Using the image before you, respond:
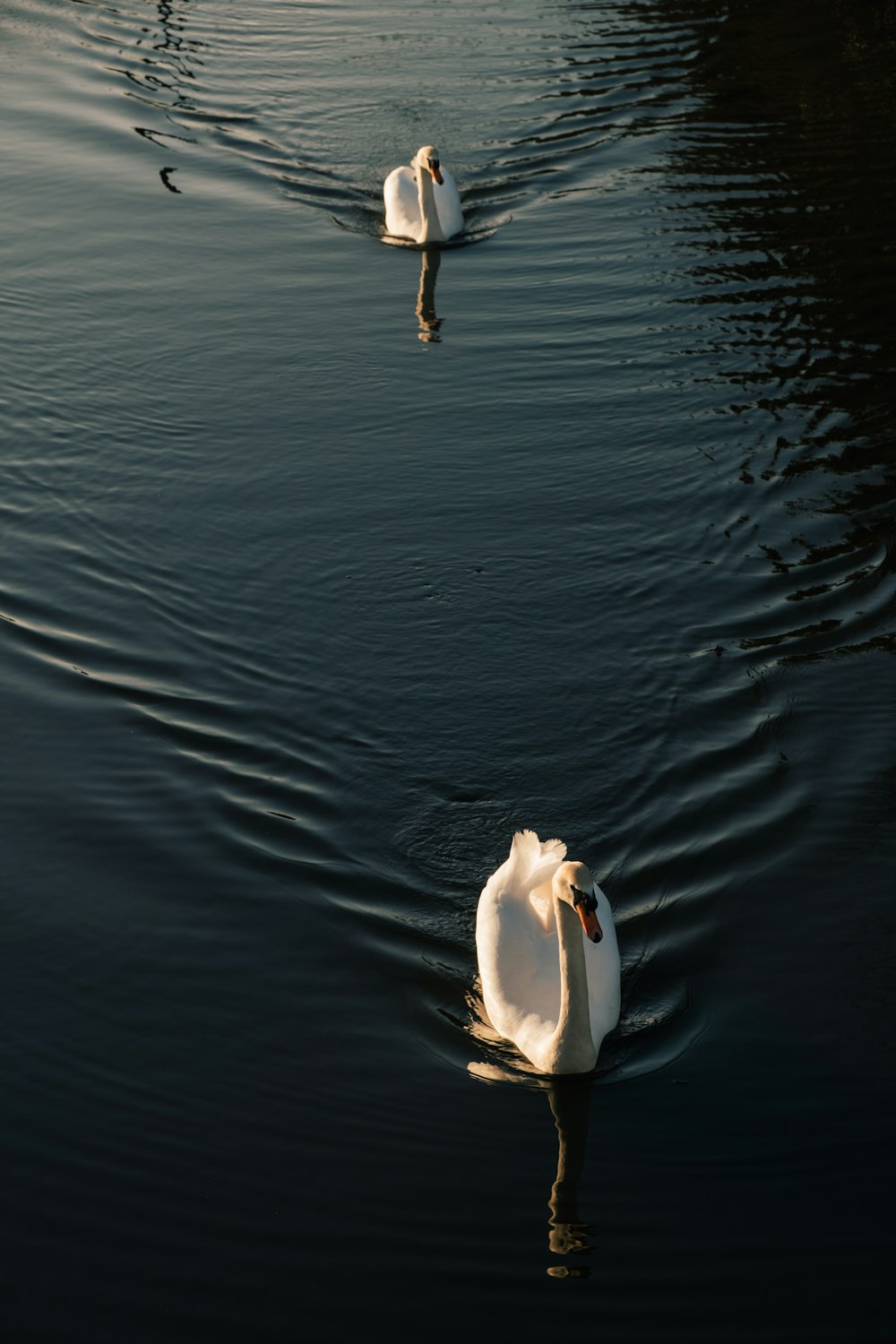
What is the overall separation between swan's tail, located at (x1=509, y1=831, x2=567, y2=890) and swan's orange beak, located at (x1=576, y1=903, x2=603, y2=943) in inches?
34.5

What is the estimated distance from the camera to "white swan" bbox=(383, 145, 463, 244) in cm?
2208

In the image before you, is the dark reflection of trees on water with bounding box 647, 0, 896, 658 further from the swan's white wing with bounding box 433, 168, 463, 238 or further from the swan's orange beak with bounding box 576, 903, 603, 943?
the swan's orange beak with bounding box 576, 903, 603, 943

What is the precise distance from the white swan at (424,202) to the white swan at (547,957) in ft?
43.7

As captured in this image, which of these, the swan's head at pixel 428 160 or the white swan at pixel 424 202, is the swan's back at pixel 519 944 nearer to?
the swan's head at pixel 428 160

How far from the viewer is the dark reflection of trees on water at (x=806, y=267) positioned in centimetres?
1555

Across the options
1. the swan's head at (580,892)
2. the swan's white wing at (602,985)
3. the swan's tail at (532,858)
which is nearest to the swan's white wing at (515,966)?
the swan's tail at (532,858)

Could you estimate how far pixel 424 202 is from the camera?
22.2m

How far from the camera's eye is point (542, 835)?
1207cm

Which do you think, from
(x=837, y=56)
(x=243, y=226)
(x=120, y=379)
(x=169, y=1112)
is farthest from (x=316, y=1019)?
(x=837, y=56)

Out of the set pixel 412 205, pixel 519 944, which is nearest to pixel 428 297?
pixel 412 205

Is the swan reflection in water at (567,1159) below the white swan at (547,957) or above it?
below

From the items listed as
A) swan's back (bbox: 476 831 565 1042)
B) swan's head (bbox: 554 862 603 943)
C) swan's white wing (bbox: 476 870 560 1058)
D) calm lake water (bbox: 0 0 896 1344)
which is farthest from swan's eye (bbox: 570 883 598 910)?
calm lake water (bbox: 0 0 896 1344)

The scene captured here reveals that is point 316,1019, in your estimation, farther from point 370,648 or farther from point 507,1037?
point 370,648

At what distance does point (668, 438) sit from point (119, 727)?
7.25 metres
